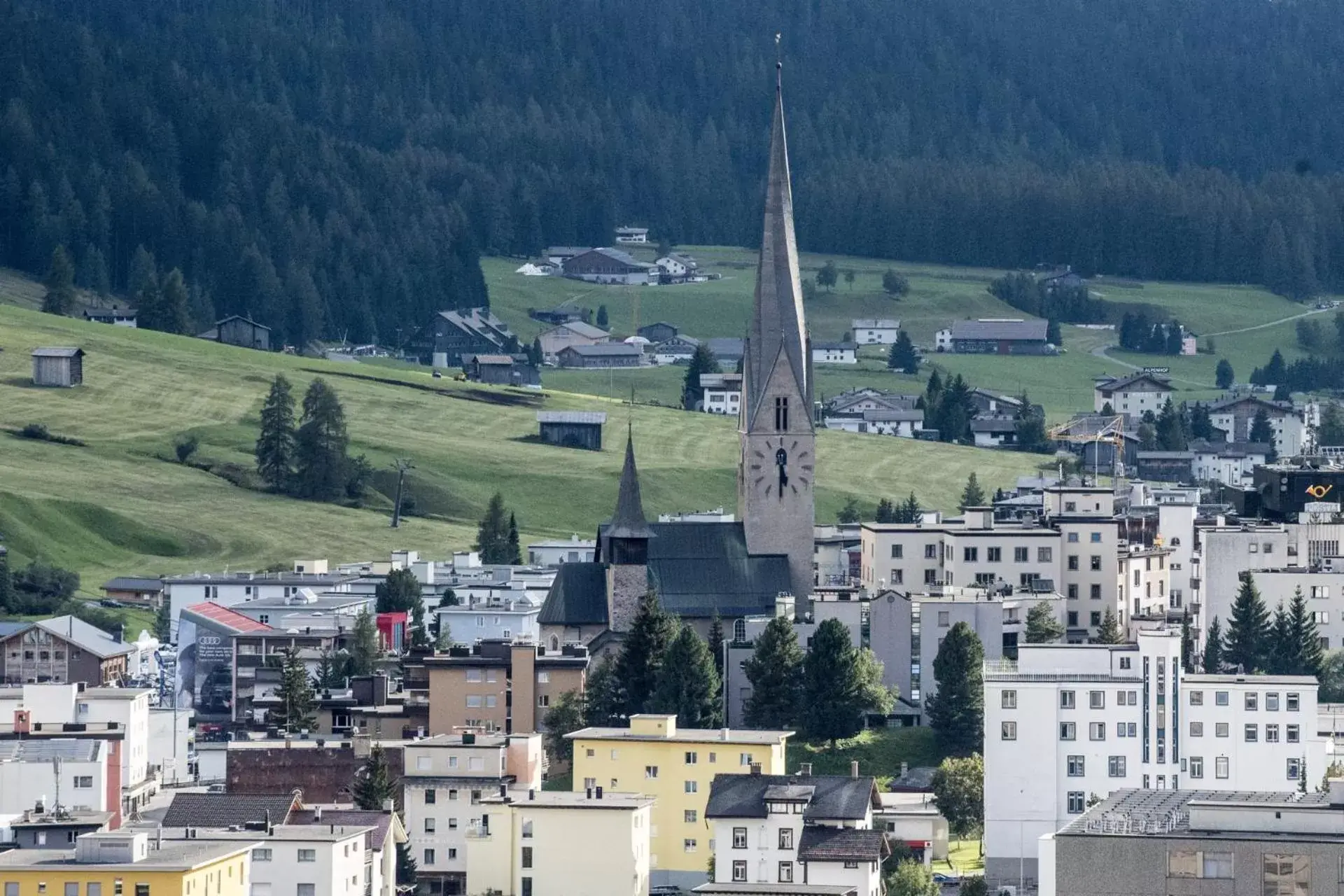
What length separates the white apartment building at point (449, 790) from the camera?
8569 cm

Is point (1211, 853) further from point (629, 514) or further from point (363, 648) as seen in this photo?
point (363, 648)

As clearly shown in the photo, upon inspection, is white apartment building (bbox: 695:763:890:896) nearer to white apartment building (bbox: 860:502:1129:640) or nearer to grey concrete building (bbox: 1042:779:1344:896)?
grey concrete building (bbox: 1042:779:1344:896)

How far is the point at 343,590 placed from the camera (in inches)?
5143

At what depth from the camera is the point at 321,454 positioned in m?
159

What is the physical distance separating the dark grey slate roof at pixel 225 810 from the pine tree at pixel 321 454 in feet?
246

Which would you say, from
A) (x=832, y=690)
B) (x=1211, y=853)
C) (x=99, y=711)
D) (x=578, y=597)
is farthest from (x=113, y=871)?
(x=578, y=597)

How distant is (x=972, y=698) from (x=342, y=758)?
57.0ft

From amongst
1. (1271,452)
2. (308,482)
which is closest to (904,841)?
(308,482)

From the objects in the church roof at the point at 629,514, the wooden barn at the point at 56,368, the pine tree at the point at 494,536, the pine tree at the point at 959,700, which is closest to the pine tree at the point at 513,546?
the pine tree at the point at 494,536

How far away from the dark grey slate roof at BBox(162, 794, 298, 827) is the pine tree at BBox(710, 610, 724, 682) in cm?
2076

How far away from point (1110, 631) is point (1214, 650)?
121 inches

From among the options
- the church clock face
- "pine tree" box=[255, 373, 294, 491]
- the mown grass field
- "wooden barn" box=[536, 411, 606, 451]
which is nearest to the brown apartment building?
the church clock face

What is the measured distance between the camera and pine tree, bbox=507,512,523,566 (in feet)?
470

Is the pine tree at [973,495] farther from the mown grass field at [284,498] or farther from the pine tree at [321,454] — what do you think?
the pine tree at [321,454]
